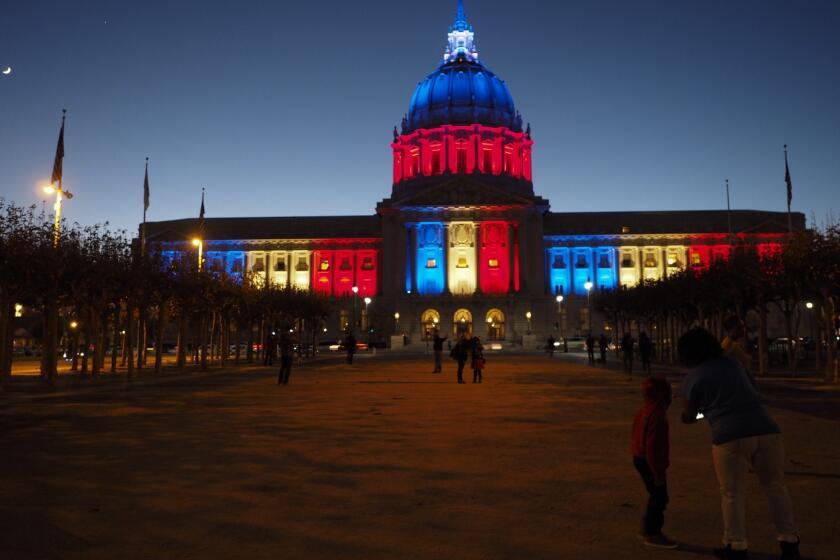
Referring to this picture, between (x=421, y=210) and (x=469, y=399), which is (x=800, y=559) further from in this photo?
(x=421, y=210)

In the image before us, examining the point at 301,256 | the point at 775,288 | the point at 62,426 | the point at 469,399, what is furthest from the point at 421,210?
the point at 62,426

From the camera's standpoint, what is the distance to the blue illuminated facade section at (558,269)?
10912 cm

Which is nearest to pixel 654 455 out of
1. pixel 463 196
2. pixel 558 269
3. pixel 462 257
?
pixel 463 196

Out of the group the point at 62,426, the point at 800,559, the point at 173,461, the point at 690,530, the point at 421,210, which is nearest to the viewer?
the point at 800,559

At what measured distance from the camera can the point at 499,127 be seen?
4594 inches

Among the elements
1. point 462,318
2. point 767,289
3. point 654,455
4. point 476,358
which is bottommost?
point 654,455

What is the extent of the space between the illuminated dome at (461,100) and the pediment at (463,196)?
18006 millimetres

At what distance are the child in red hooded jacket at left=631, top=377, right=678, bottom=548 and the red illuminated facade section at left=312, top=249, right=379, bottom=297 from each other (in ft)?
339

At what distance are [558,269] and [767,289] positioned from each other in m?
72.9

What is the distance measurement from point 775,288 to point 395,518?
34.0 m

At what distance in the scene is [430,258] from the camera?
102750 mm

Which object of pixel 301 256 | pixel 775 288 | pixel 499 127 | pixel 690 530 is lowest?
pixel 690 530

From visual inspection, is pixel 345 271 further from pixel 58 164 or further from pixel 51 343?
pixel 51 343

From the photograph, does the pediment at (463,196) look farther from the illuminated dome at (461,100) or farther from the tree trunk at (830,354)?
the tree trunk at (830,354)
